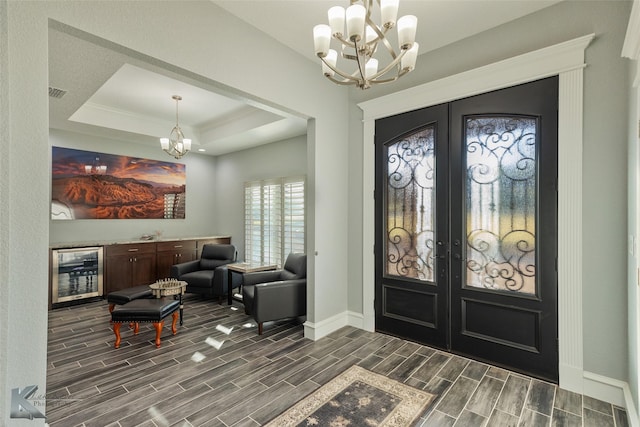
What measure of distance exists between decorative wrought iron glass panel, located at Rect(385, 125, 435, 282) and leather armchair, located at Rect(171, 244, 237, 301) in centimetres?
290

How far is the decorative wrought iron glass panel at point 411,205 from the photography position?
3.40 m

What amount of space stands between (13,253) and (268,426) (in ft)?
6.15

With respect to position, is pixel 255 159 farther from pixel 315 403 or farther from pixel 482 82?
pixel 315 403

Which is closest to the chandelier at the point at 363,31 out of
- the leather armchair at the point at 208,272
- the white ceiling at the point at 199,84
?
the white ceiling at the point at 199,84

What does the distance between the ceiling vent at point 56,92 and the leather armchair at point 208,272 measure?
2.97m

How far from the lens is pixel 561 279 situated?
8.60ft

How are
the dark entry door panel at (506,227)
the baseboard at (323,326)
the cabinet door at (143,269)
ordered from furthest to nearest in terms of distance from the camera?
the cabinet door at (143,269) → the baseboard at (323,326) → the dark entry door panel at (506,227)

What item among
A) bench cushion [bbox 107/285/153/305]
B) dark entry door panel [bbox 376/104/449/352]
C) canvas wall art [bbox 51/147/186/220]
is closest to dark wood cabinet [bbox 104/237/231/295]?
canvas wall art [bbox 51/147/186/220]

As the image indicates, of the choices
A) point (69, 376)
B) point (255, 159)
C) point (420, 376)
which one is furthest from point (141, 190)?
point (420, 376)

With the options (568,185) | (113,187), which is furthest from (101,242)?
(568,185)

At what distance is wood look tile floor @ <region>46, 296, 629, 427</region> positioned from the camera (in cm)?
223

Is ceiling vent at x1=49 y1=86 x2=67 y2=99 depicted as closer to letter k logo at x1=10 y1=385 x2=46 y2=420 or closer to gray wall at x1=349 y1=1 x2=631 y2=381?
letter k logo at x1=10 y1=385 x2=46 y2=420

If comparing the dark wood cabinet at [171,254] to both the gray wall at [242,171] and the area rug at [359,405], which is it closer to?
the gray wall at [242,171]

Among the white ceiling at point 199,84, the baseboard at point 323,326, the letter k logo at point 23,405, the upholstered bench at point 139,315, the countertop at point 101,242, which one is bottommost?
the baseboard at point 323,326
